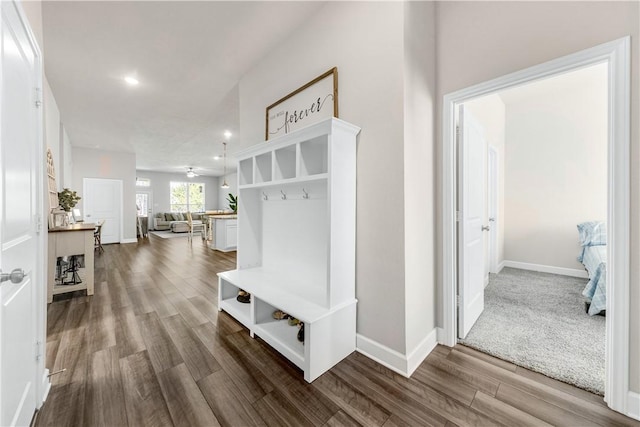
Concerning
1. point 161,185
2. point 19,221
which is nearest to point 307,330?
point 19,221

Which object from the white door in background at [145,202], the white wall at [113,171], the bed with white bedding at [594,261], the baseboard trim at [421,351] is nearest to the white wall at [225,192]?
the white door in background at [145,202]

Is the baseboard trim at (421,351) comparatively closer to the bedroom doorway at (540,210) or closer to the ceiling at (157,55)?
the bedroom doorway at (540,210)

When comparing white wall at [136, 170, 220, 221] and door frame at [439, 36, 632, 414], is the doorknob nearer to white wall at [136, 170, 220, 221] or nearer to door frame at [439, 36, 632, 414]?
door frame at [439, 36, 632, 414]

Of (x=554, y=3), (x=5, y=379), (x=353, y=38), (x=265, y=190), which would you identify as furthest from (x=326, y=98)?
(x=5, y=379)

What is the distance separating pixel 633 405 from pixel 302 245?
220 cm

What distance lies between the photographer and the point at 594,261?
9.04ft

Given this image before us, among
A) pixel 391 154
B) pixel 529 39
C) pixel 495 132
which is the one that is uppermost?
pixel 495 132

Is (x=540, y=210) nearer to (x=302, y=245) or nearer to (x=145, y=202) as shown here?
(x=302, y=245)

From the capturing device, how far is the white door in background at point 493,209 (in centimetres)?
369

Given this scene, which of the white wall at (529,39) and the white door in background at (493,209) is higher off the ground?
the white wall at (529,39)

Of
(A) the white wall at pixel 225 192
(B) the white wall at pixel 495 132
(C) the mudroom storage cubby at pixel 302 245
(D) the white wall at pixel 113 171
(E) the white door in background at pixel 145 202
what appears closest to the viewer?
(C) the mudroom storage cubby at pixel 302 245

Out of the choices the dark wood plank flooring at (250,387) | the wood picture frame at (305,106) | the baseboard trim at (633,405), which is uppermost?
the wood picture frame at (305,106)

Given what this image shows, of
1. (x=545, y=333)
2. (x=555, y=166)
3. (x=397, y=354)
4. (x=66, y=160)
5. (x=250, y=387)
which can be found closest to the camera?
(x=250, y=387)

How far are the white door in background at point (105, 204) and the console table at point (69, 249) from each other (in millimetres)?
4797
